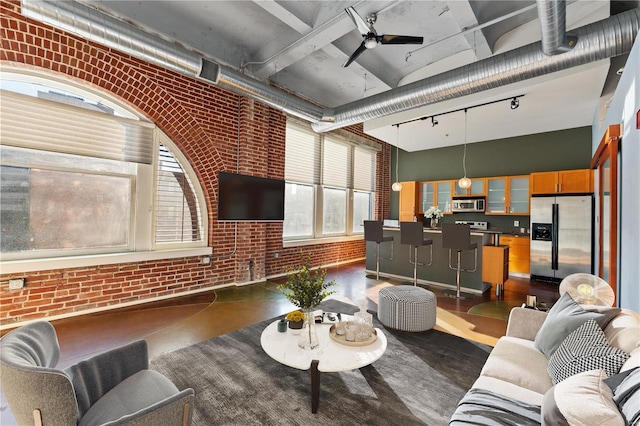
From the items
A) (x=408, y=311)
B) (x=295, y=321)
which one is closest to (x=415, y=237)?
(x=408, y=311)

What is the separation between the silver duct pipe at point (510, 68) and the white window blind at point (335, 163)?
191cm

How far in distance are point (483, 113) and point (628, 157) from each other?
3.17m

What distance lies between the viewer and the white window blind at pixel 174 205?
4449 mm

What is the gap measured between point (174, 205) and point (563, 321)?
15.8 ft

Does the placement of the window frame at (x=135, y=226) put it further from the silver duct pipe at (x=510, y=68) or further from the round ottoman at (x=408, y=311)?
the silver duct pipe at (x=510, y=68)

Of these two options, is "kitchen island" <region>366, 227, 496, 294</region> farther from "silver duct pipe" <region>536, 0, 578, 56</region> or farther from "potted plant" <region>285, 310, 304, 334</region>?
"potted plant" <region>285, 310, 304, 334</region>

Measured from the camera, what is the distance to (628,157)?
2588 mm

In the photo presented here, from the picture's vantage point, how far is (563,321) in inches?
76.3

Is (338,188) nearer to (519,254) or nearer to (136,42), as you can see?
(519,254)

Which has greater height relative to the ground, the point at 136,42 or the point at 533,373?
the point at 136,42

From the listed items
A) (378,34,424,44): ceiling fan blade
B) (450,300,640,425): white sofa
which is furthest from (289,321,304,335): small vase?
(378,34,424,44): ceiling fan blade

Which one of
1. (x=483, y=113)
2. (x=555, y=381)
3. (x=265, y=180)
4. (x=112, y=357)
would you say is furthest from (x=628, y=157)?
(x=265, y=180)

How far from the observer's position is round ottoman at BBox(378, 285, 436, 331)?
11.0 ft

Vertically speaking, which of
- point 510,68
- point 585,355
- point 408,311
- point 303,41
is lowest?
point 408,311
